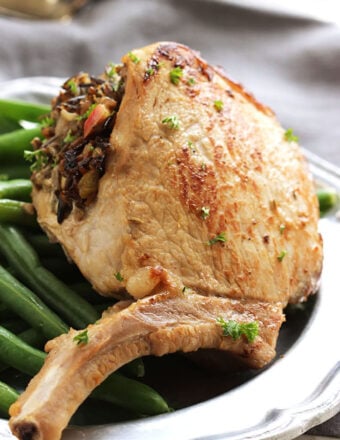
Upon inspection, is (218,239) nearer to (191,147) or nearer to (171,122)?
(191,147)

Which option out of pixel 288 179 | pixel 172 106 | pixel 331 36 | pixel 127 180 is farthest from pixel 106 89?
pixel 331 36

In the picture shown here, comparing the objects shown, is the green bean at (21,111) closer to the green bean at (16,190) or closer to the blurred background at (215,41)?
the green bean at (16,190)

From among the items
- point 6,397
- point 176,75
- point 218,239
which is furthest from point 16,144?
point 6,397

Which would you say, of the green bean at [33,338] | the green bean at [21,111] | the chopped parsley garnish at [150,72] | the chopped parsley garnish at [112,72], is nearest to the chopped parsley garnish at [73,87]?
the chopped parsley garnish at [112,72]

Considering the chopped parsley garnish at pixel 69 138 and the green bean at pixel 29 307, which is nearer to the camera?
the green bean at pixel 29 307

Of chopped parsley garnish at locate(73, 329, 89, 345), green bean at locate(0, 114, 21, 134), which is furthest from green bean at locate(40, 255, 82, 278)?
green bean at locate(0, 114, 21, 134)
